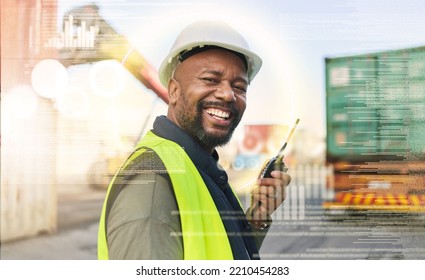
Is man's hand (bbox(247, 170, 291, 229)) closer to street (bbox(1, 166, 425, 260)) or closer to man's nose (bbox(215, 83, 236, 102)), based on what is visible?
street (bbox(1, 166, 425, 260))

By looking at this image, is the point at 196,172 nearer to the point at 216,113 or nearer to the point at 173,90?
the point at 216,113

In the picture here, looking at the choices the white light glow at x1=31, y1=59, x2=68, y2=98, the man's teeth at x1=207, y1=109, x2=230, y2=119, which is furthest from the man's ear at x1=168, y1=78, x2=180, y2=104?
the white light glow at x1=31, y1=59, x2=68, y2=98

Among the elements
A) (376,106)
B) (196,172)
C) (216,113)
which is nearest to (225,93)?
(216,113)

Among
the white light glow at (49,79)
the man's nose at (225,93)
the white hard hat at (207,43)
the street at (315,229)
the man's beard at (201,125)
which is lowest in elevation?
the street at (315,229)

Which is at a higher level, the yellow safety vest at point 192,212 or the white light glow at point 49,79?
the white light glow at point 49,79

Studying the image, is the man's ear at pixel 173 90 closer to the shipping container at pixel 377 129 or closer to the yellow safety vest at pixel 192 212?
the yellow safety vest at pixel 192 212

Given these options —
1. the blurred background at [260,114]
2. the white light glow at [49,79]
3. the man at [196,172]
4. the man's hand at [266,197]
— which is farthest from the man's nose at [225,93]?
the white light glow at [49,79]

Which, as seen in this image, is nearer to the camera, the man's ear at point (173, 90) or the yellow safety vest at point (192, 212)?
the yellow safety vest at point (192, 212)

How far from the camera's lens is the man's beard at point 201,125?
236 centimetres

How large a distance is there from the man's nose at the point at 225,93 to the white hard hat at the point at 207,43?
130 millimetres

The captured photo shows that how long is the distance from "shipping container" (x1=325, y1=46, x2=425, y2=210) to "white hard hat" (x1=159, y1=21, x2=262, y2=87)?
1.25ft

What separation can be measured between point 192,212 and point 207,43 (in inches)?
32.7

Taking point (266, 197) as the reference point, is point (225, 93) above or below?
above

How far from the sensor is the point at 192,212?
2287mm
